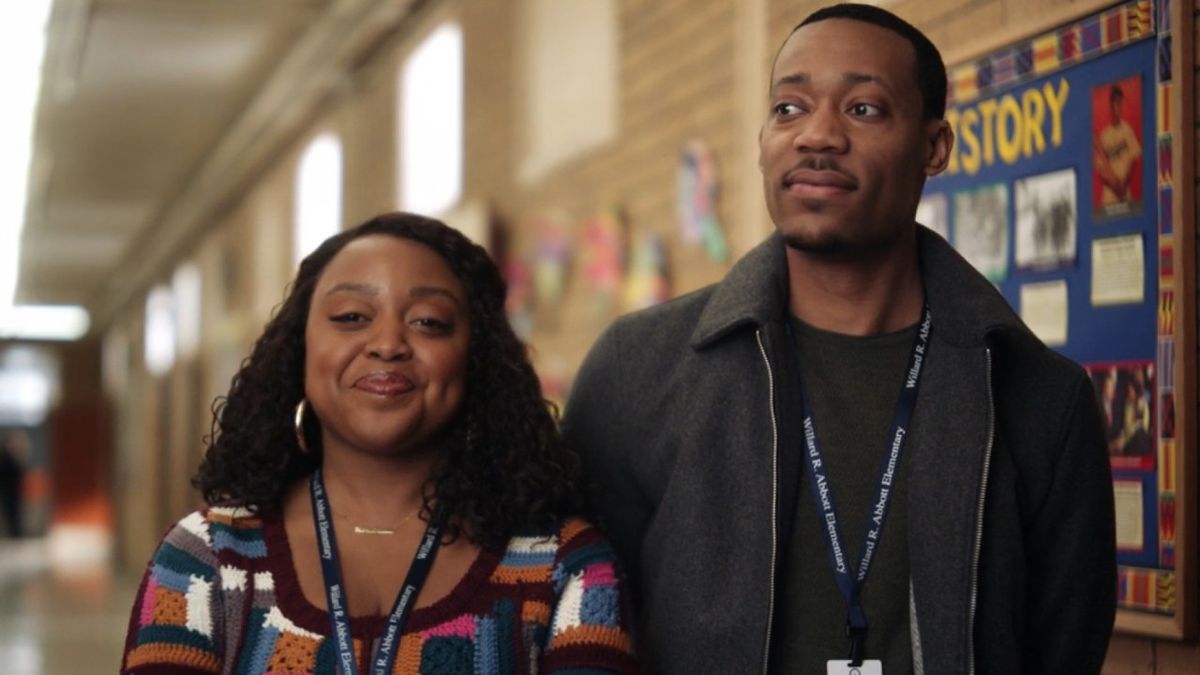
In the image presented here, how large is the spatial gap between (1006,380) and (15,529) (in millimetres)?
31301

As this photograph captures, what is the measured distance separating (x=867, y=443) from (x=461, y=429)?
63cm

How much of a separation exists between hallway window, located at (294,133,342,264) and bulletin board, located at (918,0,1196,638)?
27.2ft

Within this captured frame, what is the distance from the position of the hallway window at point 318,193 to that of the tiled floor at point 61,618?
10.2ft

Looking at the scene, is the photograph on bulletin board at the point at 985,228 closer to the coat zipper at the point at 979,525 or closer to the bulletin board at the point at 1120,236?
the bulletin board at the point at 1120,236

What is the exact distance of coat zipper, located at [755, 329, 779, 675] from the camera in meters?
2.14

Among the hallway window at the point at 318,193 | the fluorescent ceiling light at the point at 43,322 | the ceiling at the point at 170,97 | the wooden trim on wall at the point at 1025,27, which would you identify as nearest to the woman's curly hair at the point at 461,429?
the wooden trim on wall at the point at 1025,27

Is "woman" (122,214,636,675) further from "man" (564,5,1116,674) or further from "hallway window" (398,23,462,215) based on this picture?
"hallway window" (398,23,462,215)

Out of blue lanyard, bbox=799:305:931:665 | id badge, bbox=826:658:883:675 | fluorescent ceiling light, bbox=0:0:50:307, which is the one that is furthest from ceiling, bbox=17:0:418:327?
id badge, bbox=826:658:883:675

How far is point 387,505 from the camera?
236 centimetres

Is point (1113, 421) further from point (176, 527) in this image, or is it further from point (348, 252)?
point (176, 527)

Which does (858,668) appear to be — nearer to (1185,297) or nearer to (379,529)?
(379,529)

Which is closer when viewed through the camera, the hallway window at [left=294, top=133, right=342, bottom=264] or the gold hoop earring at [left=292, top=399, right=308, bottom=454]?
the gold hoop earring at [left=292, top=399, right=308, bottom=454]

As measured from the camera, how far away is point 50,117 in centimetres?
1197

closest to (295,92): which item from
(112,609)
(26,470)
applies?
(112,609)
